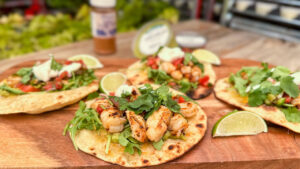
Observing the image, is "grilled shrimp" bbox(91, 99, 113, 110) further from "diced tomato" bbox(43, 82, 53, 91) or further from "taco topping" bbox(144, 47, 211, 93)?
"taco topping" bbox(144, 47, 211, 93)

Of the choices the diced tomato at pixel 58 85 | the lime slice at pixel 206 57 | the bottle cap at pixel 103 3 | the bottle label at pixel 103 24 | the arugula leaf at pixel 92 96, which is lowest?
the arugula leaf at pixel 92 96

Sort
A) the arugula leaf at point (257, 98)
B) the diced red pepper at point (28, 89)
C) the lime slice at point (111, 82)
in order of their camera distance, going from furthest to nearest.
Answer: the lime slice at point (111, 82) → the diced red pepper at point (28, 89) → the arugula leaf at point (257, 98)

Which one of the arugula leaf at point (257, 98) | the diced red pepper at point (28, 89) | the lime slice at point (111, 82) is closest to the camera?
the arugula leaf at point (257, 98)

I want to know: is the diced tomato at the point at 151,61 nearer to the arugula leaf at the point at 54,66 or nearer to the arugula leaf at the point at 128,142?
the arugula leaf at the point at 54,66

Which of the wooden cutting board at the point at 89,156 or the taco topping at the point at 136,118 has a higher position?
the taco topping at the point at 136,118

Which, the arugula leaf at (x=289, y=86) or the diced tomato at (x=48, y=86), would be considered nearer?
the arugula leaf at (x=289, y=86)

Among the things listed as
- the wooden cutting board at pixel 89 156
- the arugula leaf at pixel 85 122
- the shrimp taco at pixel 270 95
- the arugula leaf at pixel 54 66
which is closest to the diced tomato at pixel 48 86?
the arugula leaf at pixel 54 66

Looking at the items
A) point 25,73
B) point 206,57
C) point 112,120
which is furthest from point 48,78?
point 206,57

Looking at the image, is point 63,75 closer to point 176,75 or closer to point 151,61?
point 151,61
